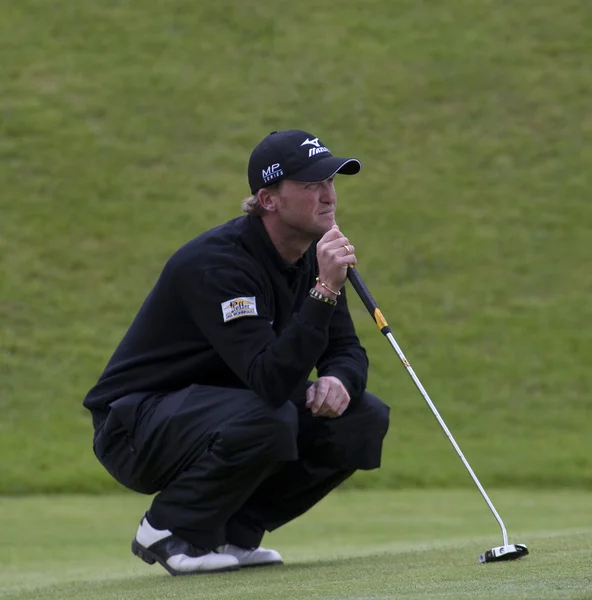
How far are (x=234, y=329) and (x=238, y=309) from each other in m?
0.06

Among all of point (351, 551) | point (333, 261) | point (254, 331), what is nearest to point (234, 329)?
point (254, 331)

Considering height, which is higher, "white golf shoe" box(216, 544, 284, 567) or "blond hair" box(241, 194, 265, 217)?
"blond hair" box(241, 194, 265, 217)

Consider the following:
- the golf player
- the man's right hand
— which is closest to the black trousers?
the golf player

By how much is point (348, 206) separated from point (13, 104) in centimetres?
335

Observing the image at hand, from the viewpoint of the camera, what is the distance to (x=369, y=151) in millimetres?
11055

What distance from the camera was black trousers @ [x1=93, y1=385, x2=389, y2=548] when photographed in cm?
353

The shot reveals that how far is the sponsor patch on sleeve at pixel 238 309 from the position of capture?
351 cm

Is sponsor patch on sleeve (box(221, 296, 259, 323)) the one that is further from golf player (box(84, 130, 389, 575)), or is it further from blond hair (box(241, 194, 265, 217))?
blond hair (box(241, 194, 265, 217))

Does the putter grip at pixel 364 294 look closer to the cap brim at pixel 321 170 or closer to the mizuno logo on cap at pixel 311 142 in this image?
the cap brim at pixel 321 170

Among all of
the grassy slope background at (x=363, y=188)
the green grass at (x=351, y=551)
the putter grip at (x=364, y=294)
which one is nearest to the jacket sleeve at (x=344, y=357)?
the putter grip at (x=364, y=294)

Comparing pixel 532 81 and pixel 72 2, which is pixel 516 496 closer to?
pixel 532 81

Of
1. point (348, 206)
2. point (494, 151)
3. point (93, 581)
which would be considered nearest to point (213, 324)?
point (93, 581)

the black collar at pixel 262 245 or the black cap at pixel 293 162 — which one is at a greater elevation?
the black cap at pixel 293 162

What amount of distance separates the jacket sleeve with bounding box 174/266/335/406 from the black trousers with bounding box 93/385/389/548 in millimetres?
102
